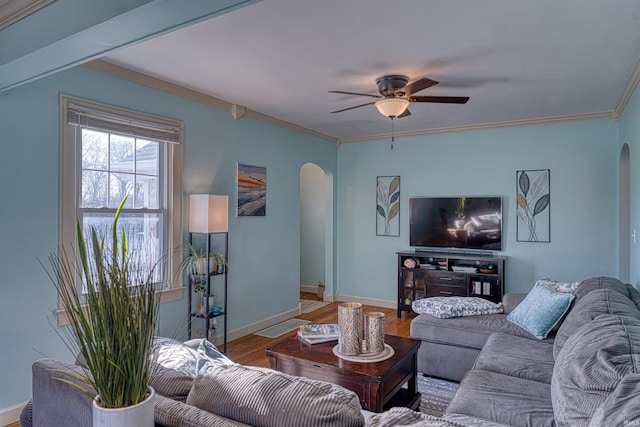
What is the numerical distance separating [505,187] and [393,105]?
255 centimetres

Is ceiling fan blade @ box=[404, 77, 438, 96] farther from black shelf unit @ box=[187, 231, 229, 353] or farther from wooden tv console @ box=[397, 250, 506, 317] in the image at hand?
wooden tv console @ box=[397, 250, 506, 317]

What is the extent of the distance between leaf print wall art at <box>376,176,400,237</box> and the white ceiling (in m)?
1.68

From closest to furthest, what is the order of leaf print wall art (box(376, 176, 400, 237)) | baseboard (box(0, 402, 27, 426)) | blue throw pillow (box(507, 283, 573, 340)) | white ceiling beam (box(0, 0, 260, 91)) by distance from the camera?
1. white ceiling beam (box(0, 0, 260, 91))
2. baseboard (box(0, 402, 27, 426))
3. blue throw pillow (box(507, 283, 573, 340))
4. leaf print wall art (box(376, 176, 400, 237))

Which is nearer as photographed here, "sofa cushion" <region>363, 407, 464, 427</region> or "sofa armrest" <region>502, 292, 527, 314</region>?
"sofa cushion" <region>363, 407, 464, 427</region>

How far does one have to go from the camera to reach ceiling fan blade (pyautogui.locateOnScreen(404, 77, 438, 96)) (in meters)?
3.07

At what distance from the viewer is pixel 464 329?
327 centimetres

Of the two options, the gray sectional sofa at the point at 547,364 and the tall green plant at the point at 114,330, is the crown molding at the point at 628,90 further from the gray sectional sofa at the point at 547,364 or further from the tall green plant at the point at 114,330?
the tall green plant at the point at 114,330

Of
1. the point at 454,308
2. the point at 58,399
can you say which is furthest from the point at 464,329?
the point at 58,399

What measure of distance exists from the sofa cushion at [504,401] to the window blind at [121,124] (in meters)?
3.07

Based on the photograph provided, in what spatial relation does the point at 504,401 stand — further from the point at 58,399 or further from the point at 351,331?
the point at 58,399

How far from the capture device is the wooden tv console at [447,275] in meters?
4.86

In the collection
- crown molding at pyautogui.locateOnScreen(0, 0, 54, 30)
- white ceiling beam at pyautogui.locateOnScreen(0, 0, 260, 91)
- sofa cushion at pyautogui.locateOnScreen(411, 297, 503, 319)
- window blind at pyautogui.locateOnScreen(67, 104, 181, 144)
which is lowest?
sofa cushion at pyautogui.locateOnScreen(411, 297, 503, 319)

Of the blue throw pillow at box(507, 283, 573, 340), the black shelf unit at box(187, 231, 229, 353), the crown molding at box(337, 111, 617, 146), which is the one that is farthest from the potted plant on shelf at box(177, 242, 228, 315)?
the crown molding at box(337, 111, 617, 146)

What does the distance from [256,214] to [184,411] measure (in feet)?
11.8
